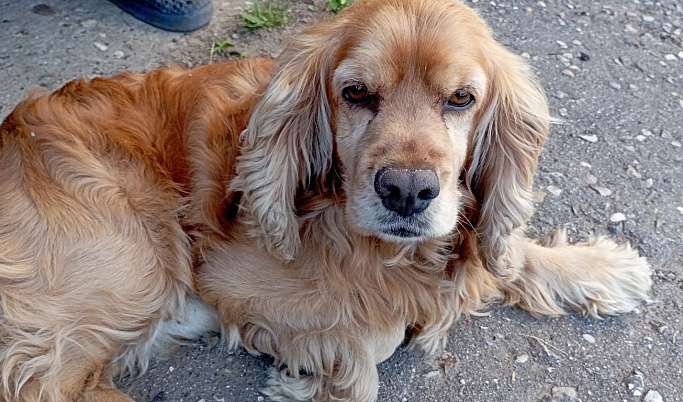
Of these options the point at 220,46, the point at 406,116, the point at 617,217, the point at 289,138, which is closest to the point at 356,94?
the point at 406,116

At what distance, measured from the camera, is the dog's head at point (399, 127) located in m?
2.45

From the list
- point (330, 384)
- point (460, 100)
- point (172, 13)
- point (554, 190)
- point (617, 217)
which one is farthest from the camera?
point (172, 13)

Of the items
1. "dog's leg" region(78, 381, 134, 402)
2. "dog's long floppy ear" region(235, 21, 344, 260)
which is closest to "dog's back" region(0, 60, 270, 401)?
"dog's leg" region(78, 381, 134, 402)

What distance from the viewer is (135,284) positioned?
119 inches

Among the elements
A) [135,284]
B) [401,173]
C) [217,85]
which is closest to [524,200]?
[401,173]

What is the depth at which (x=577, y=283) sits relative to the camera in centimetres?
337

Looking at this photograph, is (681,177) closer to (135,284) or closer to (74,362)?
(135,284)

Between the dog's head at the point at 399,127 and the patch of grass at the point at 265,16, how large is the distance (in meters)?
2.12

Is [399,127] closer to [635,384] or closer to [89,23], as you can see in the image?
[635,384]

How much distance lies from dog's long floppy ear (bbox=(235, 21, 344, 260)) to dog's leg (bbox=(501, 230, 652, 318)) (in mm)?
1133

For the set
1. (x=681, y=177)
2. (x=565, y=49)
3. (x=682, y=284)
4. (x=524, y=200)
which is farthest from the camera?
(x=565, y=49)

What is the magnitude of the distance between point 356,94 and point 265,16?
2.58m

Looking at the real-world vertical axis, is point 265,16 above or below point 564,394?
above

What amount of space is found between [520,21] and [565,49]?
1.39 feet
